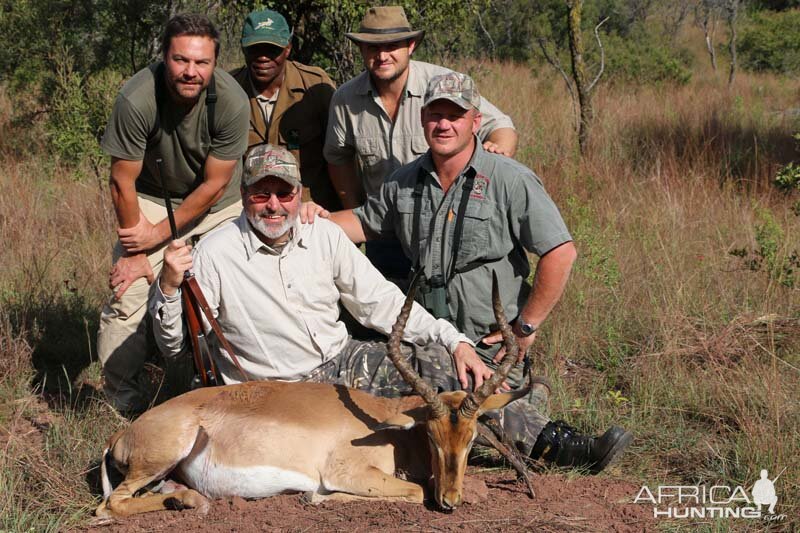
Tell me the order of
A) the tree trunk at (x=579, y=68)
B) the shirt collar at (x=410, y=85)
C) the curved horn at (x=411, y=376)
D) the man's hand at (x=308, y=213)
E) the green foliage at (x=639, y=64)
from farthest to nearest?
the green foliage at (x=639, y=64) < the tree trunk at (x=579, y=68) < the shirt collar at (x=410, y=85) < the man's hand at (x=308, y=213) < the curved horn at (x=411, y=376)

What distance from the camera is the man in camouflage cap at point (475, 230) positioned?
5309mm

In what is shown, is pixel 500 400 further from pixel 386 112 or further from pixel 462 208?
pixel 386 112

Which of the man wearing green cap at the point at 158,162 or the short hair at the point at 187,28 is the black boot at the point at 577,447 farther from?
the short hair at the point at 187,28

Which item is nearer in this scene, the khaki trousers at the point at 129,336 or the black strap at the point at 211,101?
the black strap at the point at 211,101

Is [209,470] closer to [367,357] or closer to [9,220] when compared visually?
[367,357]

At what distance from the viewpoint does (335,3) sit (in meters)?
8.55

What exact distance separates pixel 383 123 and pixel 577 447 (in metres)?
2.71

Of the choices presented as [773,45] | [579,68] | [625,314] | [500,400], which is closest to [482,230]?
[500,400]

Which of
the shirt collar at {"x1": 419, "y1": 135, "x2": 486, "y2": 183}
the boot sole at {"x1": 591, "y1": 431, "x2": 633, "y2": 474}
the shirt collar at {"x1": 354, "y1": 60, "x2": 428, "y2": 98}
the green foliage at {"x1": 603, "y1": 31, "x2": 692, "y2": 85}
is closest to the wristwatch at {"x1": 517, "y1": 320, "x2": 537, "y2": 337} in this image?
the boot sole at {"x1": 591, "y1": 431, "x2": 633, "y2": 474}

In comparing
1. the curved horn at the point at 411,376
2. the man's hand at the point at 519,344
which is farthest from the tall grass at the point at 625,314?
the curved horn at the point at 411,376

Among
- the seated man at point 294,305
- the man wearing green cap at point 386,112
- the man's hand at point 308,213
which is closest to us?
the seated man at point 294,305

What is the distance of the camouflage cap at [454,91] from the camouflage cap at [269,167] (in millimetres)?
936

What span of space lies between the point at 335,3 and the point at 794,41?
17301 millimetres

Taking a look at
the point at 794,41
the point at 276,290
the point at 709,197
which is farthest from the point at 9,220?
the point at 794,41
